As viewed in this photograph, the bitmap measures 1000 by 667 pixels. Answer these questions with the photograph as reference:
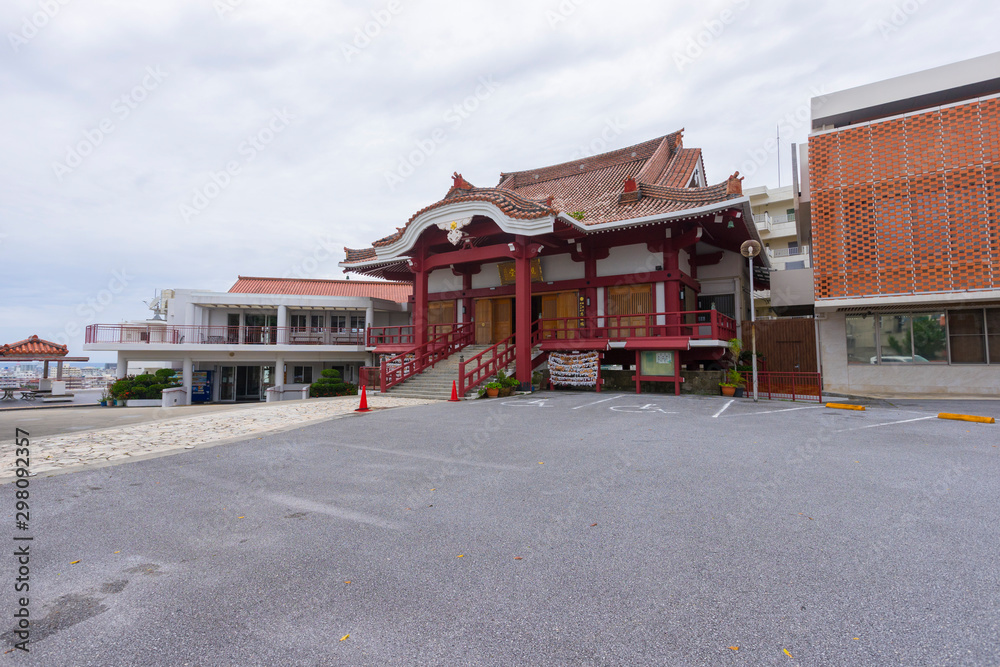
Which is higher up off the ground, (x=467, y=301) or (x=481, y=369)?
(x=467, y=301)

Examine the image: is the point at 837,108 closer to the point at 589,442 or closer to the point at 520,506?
the point at 589,442

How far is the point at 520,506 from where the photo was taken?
466 cm

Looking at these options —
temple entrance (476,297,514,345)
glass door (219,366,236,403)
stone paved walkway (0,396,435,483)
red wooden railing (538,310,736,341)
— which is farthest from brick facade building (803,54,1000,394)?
glass door (219,366,236,403)

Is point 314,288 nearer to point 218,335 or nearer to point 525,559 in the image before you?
point 218,335

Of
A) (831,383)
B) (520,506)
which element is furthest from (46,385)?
(831,383)

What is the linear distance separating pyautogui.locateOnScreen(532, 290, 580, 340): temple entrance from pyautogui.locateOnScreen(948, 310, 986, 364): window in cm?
1224

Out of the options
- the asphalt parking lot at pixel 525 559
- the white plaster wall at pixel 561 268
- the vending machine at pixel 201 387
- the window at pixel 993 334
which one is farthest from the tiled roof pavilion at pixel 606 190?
the vending machine at pixel 201 387

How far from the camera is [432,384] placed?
16453mm

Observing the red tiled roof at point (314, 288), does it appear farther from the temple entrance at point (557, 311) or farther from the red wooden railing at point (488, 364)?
the red wooden railing at point (488, 364)

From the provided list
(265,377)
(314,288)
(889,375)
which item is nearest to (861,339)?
(889,375)

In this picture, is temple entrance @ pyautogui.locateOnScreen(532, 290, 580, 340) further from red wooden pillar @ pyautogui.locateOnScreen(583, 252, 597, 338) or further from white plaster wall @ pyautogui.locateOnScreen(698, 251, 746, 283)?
white plaster wall @ pyautogui.locateOnScreen(698, 251, 746, 283)

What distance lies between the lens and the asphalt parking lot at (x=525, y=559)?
99.2 inches

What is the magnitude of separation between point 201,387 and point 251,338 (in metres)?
3.83

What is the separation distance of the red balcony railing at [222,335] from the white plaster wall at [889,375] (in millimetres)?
22259
